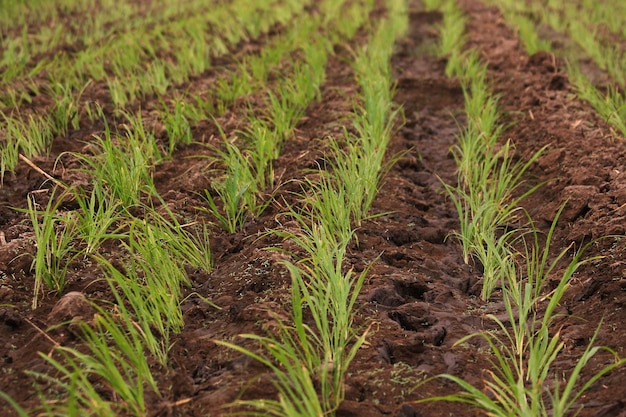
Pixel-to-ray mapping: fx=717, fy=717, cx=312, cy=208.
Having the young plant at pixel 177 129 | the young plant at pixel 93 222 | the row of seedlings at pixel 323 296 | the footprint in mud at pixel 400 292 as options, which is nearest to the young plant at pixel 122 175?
the young plant at pixel 93 222

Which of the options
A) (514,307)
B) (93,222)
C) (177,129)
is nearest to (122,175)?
(93,222)

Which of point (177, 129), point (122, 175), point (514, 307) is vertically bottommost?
point (514, 307)

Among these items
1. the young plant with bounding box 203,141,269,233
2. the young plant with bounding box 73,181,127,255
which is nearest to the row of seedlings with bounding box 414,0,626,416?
the young plant with bounding box 203,141,269,233

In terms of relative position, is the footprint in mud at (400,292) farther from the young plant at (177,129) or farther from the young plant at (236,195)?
the young plant at (177,129)

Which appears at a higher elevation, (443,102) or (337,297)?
(337,297)

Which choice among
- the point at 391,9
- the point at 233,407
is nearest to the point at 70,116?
the point at 233,407

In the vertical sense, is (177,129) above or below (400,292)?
above

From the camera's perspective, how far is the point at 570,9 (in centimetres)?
868

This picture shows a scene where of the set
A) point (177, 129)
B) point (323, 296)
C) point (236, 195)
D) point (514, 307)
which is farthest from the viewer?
point (177, 129)

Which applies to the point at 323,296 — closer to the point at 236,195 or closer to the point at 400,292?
the point at 400,292

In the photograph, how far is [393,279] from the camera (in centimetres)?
237

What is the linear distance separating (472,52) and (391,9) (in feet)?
9.71

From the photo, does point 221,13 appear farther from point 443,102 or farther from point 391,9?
point 443,102

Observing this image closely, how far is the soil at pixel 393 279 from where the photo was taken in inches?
72.4
